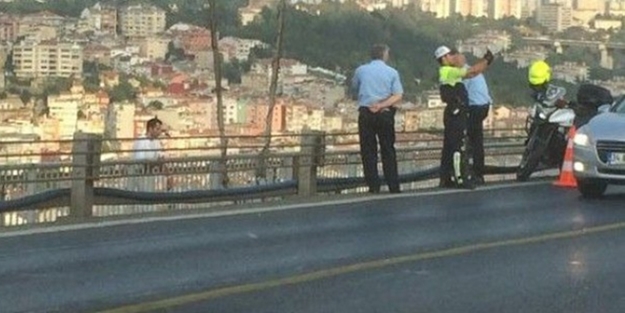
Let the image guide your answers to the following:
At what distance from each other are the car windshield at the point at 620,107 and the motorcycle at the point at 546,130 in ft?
5.42

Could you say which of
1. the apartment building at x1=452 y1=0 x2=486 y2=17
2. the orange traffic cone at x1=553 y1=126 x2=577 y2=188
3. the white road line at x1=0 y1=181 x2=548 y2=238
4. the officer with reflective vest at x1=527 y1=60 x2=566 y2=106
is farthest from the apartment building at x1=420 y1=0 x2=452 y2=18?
the white road line at x1=0 y1=181 x2=548 y2=238

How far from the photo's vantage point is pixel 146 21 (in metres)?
36.1

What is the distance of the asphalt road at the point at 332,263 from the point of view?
9.80 metres

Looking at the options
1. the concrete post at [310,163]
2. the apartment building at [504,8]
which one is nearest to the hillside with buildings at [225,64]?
the apartment building at [504,8]

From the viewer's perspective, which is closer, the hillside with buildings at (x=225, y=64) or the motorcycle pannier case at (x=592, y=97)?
the motorcycle pannier case at (x=592, y=97)

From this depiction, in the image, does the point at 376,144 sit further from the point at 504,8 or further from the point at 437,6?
the point at 437,6

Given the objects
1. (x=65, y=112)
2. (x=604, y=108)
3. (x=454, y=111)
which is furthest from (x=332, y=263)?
(x=65, y=112)

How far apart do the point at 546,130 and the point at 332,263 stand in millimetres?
10440

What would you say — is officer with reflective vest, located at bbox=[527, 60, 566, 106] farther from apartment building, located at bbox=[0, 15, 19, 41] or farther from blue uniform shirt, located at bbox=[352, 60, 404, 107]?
apartment building, located at bbox=[0, 15, 19, 41]

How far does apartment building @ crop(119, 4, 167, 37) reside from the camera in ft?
116

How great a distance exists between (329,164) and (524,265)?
282 inches

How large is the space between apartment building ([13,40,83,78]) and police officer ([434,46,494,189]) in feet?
36.2

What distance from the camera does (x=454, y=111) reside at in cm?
1883

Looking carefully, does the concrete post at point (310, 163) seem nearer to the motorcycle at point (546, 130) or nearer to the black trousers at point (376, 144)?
the black trousers at point (376, 144)
